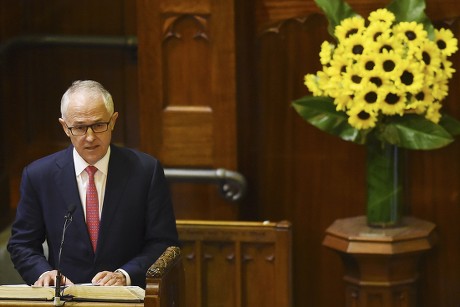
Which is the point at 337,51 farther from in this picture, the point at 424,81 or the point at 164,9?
the point at 164,9

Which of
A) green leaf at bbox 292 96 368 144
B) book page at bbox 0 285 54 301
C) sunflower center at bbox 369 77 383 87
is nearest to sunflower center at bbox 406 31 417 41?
sunflower center at bbox 369 77 383 87

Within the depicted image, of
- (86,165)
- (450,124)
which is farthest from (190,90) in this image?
(86,165)

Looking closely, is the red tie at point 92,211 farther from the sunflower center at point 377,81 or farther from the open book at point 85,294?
the sunflower center at point 377,81

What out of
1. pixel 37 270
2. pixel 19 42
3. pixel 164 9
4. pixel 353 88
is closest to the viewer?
pixel 37 270

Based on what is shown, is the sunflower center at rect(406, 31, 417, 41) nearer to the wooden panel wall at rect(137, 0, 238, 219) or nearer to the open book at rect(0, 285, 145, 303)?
the wooden panel wall at rect(137, 0, 238, 219)

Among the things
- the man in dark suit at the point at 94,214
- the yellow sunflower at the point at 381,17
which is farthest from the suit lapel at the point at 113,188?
the yellow sunflower at the point at 381,17

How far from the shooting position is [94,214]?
4230 mm

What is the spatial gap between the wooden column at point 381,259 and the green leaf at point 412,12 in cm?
91

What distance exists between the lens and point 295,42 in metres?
5.84

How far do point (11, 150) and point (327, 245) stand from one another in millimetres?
1989

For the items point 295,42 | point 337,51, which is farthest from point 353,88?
point 295,42

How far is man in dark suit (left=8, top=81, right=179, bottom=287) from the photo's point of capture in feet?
13.8

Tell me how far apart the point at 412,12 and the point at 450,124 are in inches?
21.6

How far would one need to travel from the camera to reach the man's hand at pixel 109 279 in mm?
4012
